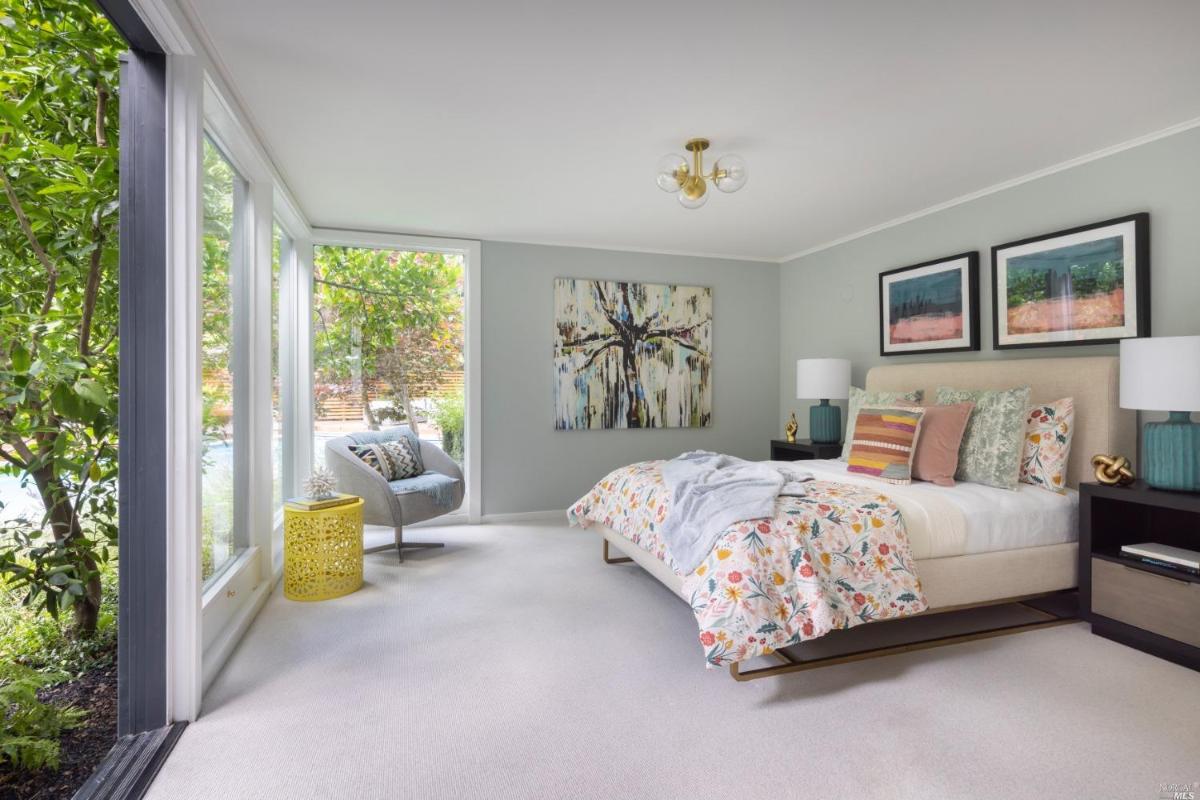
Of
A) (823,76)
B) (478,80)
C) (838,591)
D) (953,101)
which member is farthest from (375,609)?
(953,101)

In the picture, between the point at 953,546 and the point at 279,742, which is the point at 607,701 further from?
the point at 953,546

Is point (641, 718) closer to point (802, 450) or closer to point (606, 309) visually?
point (802, 450)

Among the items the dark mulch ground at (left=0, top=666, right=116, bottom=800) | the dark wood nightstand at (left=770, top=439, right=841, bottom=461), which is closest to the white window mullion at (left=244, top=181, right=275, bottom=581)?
the dark mulch ground at (left=0, top=666, right=116, bottom=800)

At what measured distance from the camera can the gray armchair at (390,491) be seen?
13.1 ft

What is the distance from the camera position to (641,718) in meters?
2.15

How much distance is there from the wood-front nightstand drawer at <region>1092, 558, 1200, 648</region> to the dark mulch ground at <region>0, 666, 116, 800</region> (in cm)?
397

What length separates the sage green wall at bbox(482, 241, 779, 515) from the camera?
16.9 ft

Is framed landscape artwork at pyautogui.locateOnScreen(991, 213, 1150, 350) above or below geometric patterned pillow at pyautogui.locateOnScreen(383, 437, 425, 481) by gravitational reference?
above

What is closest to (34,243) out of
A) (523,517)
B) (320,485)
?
(320,485)

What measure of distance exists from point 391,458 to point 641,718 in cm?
284

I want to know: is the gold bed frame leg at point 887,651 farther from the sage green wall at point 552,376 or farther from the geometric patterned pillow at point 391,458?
the sage green wall at point 552,376

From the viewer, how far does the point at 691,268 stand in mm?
5684

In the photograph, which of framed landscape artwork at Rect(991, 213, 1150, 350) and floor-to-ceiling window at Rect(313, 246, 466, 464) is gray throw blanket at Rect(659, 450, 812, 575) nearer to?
framed landscape artwork at Rect(991, 213, 1150, 350)

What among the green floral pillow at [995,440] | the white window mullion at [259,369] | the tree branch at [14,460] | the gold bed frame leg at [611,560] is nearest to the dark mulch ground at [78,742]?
the tree branch at [14,460]
